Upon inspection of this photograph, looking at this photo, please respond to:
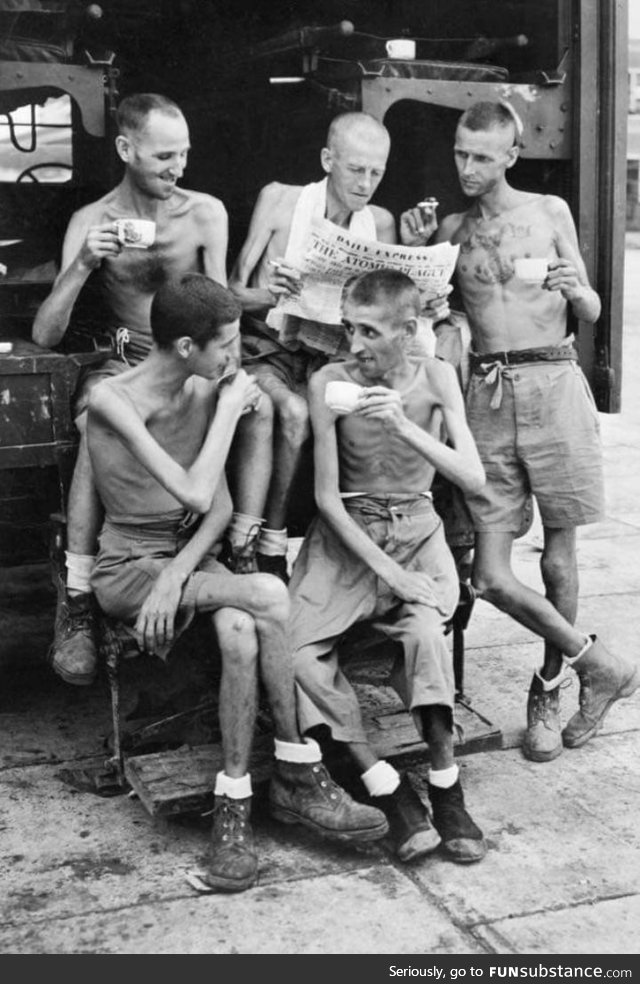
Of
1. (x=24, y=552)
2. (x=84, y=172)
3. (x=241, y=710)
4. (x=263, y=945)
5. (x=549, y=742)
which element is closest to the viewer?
(x=263, y=945)

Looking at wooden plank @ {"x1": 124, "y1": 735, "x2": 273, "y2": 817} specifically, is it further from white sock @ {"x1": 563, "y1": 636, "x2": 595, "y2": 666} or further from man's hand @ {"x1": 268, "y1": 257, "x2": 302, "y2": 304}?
man's hand @ {"x1": 268, "y1": 257, "x2": 302, "y2": 304}

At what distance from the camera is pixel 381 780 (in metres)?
3.65

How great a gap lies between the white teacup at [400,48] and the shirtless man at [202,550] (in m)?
1.45

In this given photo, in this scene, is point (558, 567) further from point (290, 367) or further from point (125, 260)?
A: point (125, 260)

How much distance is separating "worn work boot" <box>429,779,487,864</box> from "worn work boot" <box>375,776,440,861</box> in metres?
0.03

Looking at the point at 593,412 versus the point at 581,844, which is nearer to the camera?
the point at 581,844

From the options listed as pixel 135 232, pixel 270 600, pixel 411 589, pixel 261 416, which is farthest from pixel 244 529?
pixel 135 232

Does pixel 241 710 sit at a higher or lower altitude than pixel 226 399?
Result: lower

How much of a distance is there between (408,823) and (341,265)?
A: 164 cm

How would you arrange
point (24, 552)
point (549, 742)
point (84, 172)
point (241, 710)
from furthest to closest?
point (84, 172)
point (24, 552)
point (549, 742)
point (241, 710)

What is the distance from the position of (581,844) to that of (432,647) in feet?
2.19

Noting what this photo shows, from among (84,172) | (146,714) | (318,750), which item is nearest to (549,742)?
(318,750)

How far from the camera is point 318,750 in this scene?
3662mm

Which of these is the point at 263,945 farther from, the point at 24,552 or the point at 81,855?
the point at 24,552
